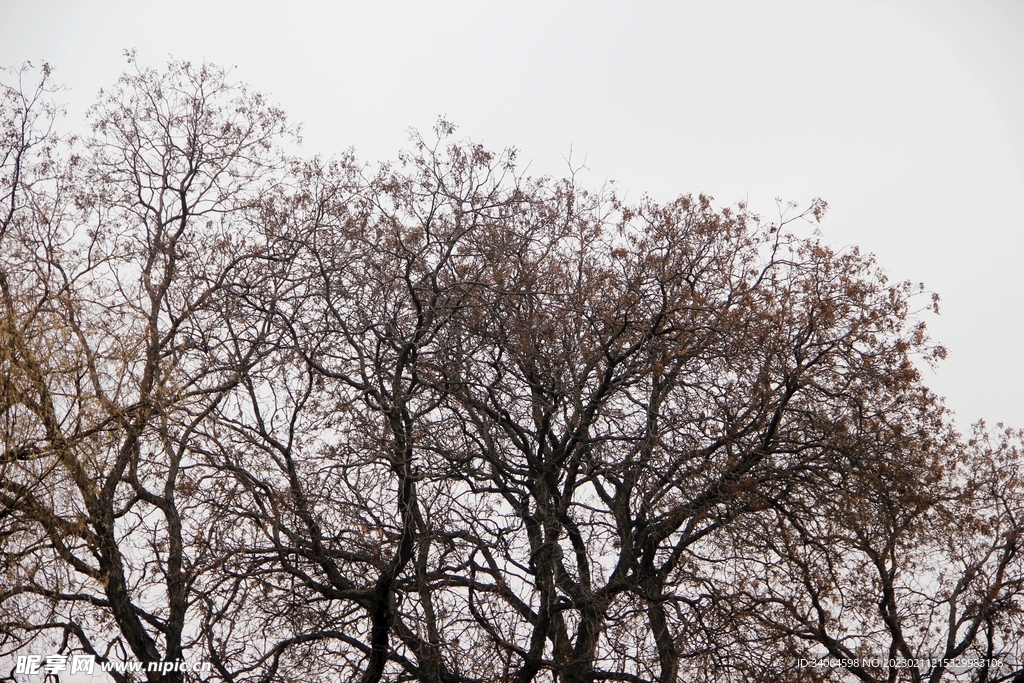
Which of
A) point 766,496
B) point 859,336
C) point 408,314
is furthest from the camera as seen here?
point 408,314

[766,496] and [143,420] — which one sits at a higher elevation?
[143,420]

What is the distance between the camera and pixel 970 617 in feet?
45.9

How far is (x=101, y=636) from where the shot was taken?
38.0ft

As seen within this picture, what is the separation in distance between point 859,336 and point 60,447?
829 cm

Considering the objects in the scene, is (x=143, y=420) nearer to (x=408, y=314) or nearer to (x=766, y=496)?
(x=408, y=314)

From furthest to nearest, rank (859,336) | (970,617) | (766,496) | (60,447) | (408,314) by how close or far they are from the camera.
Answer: (970,617) → (408,314) → (859,336) → (766,496) → (60,447)

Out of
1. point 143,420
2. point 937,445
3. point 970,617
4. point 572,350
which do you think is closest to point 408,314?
point 572,350

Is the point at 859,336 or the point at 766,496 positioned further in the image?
the point at 859,336

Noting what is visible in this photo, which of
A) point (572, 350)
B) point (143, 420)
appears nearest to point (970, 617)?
point (572, 350)

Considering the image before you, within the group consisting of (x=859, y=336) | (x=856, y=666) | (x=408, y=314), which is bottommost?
(x=856, y=666)

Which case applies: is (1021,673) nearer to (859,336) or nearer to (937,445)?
(937,445)

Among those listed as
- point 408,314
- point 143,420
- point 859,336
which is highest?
point 408,314

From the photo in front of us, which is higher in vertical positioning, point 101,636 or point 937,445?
point 937,445

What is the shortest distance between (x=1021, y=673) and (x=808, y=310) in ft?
19.7
